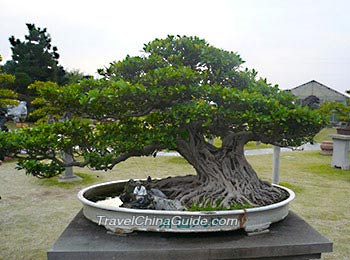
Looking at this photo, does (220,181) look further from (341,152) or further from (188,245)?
(341,152)

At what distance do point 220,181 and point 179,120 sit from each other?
53 cm

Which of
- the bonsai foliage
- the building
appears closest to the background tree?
the bonsai foliage

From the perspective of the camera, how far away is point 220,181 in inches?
83.4

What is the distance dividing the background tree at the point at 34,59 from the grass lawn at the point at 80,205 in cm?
647

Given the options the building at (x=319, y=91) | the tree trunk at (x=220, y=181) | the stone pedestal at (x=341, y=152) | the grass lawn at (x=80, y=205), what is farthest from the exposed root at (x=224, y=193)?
the building at (x=319, y=91)

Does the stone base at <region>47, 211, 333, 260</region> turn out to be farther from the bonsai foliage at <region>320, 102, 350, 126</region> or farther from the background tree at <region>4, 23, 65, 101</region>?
the background tree at <region>4, 23, 65, 101</region>

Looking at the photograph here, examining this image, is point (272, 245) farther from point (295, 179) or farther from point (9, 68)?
point (9, 68)

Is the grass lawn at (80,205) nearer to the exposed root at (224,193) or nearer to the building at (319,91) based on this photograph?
the exposed root at (224,193)

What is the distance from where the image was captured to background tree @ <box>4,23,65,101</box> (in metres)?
13.2

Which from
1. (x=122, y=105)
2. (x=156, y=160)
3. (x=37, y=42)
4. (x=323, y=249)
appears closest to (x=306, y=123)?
(x=323, y=249)

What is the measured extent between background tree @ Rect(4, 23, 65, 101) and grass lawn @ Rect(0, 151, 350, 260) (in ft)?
21.2

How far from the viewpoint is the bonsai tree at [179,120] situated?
177 centimetres

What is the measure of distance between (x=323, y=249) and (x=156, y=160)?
259 inches

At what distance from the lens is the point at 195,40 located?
2.11 m
